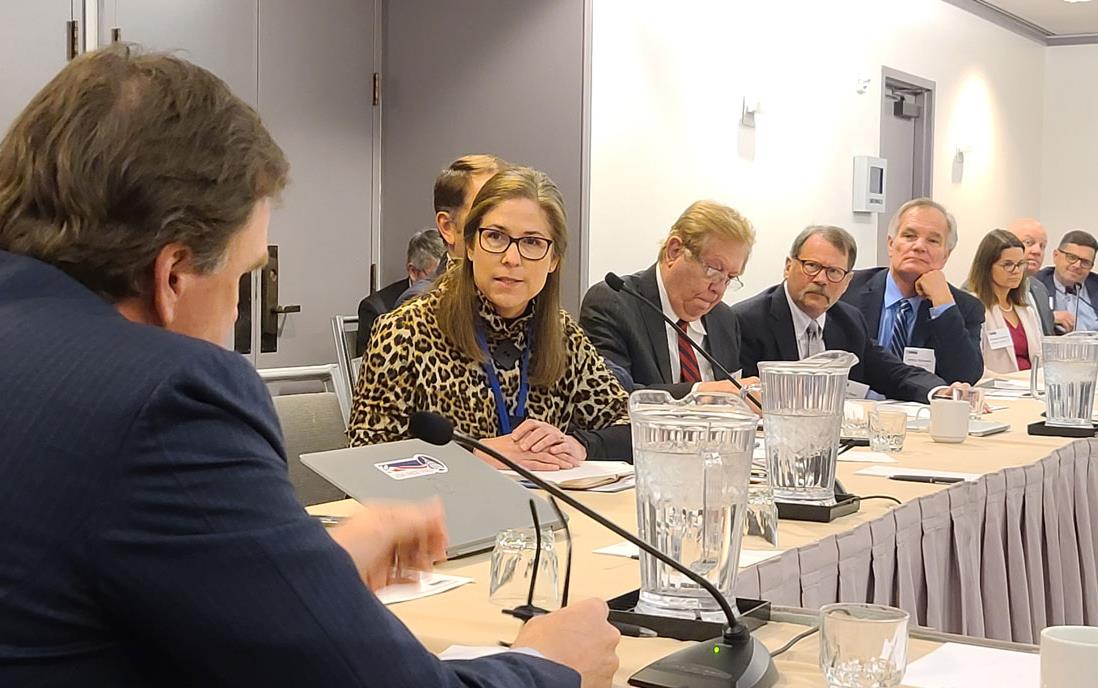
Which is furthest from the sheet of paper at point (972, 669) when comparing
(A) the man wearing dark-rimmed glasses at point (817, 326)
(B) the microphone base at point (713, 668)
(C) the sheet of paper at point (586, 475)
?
(A) the man wearing dark-rimmed glasses at point (817, 326)

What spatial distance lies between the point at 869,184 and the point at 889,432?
4.83 metres

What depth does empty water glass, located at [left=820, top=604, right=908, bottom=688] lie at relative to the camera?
1188 mm

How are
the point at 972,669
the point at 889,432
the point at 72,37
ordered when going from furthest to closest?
the point at 72,37
the point at 889,432
the point at 972,669

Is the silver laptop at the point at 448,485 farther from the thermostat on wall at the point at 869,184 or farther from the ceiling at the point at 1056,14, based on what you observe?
the ceiling at the point at 1056,14

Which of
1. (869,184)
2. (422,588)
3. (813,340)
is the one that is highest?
(869,184)

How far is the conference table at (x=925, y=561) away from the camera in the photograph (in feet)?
4.83

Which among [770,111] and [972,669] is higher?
[770,111]

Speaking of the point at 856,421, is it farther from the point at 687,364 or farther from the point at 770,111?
the point at 770,111

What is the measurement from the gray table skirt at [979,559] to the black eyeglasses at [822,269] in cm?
119

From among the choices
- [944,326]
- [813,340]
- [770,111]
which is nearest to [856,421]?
[813,340]

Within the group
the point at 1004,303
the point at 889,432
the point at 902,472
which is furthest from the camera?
the point at 1004,303

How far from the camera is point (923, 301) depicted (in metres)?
4.98

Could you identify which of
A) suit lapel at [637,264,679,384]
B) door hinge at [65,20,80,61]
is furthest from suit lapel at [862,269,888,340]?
door hinge at [65,20,80,61]

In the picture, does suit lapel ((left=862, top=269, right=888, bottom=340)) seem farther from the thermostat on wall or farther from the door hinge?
the door hinge
